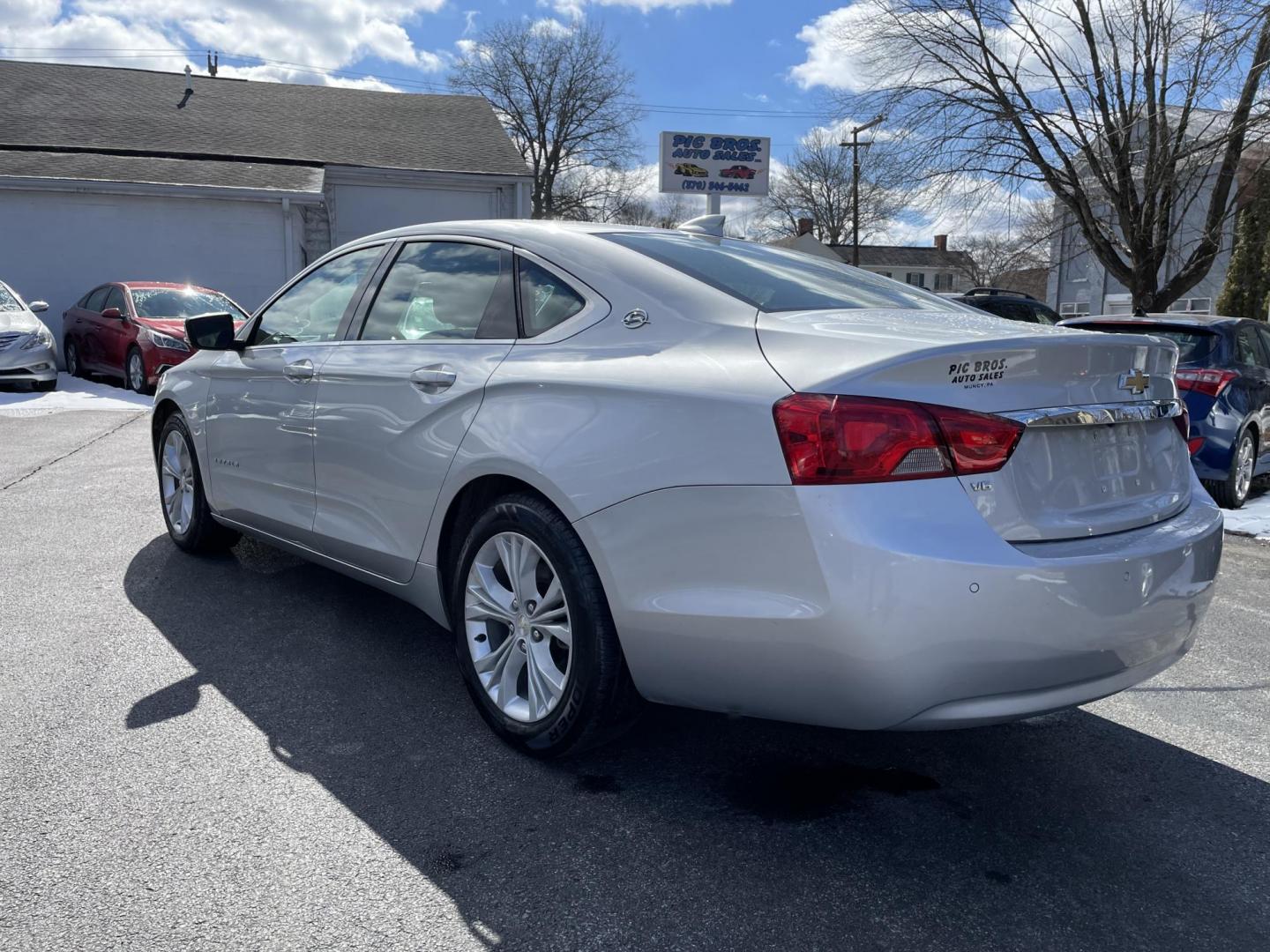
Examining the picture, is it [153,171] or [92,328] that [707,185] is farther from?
[92,328]

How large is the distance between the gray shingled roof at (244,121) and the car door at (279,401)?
701 inches

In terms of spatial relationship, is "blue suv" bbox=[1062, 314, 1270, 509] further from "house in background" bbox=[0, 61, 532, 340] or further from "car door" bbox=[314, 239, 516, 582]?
"house in background" bbox=[0, 61, 532, 340]

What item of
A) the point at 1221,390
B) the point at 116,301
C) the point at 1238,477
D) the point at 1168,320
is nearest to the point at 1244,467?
the point at 1238,477

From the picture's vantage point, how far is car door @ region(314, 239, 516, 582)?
3369 mm

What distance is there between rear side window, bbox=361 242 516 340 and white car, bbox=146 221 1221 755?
0.01m

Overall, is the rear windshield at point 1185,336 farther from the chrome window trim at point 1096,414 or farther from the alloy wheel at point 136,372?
the alloy wheel at point 136,372

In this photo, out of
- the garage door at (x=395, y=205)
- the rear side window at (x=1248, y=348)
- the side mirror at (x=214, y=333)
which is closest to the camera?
the side mirror at (x=214, y=333)

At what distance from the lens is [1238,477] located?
24.9 ft

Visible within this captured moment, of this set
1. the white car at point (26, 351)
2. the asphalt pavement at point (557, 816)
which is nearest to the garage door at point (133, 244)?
the white car at point (26, 351)

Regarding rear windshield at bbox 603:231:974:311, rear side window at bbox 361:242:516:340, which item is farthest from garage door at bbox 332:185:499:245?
rear windshield at bbox 603:231:974:311

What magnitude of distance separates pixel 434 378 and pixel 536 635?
35.6 inches

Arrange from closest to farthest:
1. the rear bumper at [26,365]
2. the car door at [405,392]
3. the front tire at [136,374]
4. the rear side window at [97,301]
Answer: the car door at [405,392] → the rear bumper at [26,365] → the front tire at [136,374] → the rear side window at [97,301]

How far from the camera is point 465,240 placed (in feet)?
12.2

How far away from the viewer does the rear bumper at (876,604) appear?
236 centimetres
